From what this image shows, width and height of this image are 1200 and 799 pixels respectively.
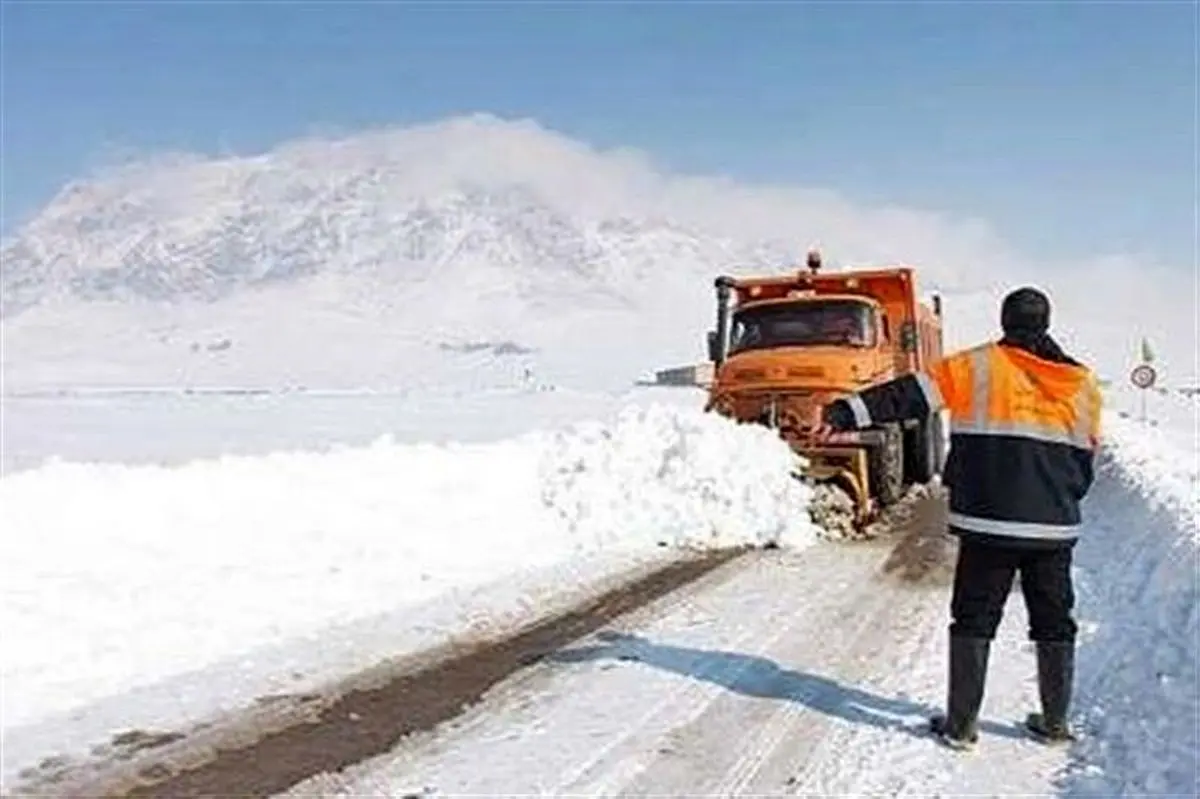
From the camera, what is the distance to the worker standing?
20.9 ft

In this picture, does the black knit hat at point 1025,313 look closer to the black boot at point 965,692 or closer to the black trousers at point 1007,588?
the black trousers at point 1007,588

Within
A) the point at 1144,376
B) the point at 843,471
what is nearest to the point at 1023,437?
the point at 843,471

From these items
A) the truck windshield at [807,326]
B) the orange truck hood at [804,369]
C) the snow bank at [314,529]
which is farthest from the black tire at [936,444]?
the snow bank at [314,529]

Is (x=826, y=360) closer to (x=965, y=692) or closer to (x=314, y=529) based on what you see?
(x=314, y=529)

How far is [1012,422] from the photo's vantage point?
6.38m

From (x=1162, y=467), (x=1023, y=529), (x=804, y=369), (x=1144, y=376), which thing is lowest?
(x=1162, y=467)

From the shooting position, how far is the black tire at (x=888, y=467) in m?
14.8

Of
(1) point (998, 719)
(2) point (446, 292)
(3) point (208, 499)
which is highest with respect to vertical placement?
(2) point (446, 292)

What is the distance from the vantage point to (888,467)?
15.1 m

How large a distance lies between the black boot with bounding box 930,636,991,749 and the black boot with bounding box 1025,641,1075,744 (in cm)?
28

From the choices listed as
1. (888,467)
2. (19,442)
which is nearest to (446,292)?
(19,442)

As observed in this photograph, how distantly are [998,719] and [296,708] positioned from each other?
3.35m

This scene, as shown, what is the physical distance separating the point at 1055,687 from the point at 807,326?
966 centimetres

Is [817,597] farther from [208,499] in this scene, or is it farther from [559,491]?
[208,499]
